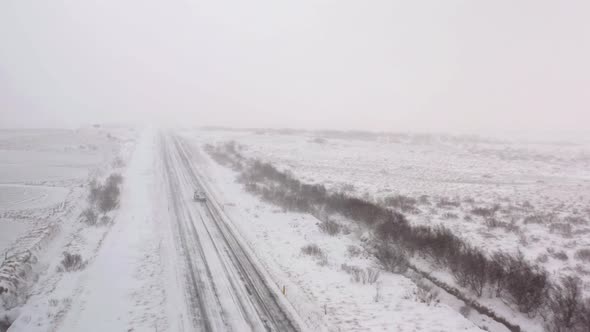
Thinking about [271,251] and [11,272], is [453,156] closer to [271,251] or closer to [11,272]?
[271,251]

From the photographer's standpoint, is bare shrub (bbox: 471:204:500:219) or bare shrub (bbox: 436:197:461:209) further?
bare shrub (bbox: 436:197:461:209)

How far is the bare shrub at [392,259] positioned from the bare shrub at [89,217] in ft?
49.3

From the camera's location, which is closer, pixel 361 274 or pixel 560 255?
pixel 361 274

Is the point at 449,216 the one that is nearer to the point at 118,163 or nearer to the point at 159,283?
the point at 159,283

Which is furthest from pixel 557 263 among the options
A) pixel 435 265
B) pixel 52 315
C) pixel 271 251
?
pixel 52 315

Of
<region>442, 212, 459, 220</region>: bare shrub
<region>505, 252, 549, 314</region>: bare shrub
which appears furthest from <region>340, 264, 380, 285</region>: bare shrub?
<region>442, 212, 459, 220</region>: bare shrub

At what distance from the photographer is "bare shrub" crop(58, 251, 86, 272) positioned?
12.2 m

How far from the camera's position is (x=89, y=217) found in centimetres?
1762

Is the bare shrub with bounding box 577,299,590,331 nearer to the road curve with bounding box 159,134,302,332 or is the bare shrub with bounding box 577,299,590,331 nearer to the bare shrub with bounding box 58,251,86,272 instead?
the road curve with bounding box 159,134,302,332

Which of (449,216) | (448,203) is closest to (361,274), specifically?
(449,216)

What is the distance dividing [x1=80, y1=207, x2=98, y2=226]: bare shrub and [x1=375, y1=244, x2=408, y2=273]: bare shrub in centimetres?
1504

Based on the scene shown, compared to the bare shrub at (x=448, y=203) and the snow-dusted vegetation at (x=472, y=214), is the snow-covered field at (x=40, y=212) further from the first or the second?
the bare shrub at (x=448, y=203)

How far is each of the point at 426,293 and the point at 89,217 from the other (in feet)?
56.9

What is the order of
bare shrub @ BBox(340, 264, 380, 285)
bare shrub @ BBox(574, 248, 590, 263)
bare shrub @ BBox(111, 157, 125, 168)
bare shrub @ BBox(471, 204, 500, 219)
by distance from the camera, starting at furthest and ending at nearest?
bare shrub @ BBox(111, 157, 125, 168) < bare shrub @ BBox(471, 204, 500, 219) < bare shrub @ BBox(574, 248, 590, 263) < bare shrub @ BBox(340, 264, 380, 285)
